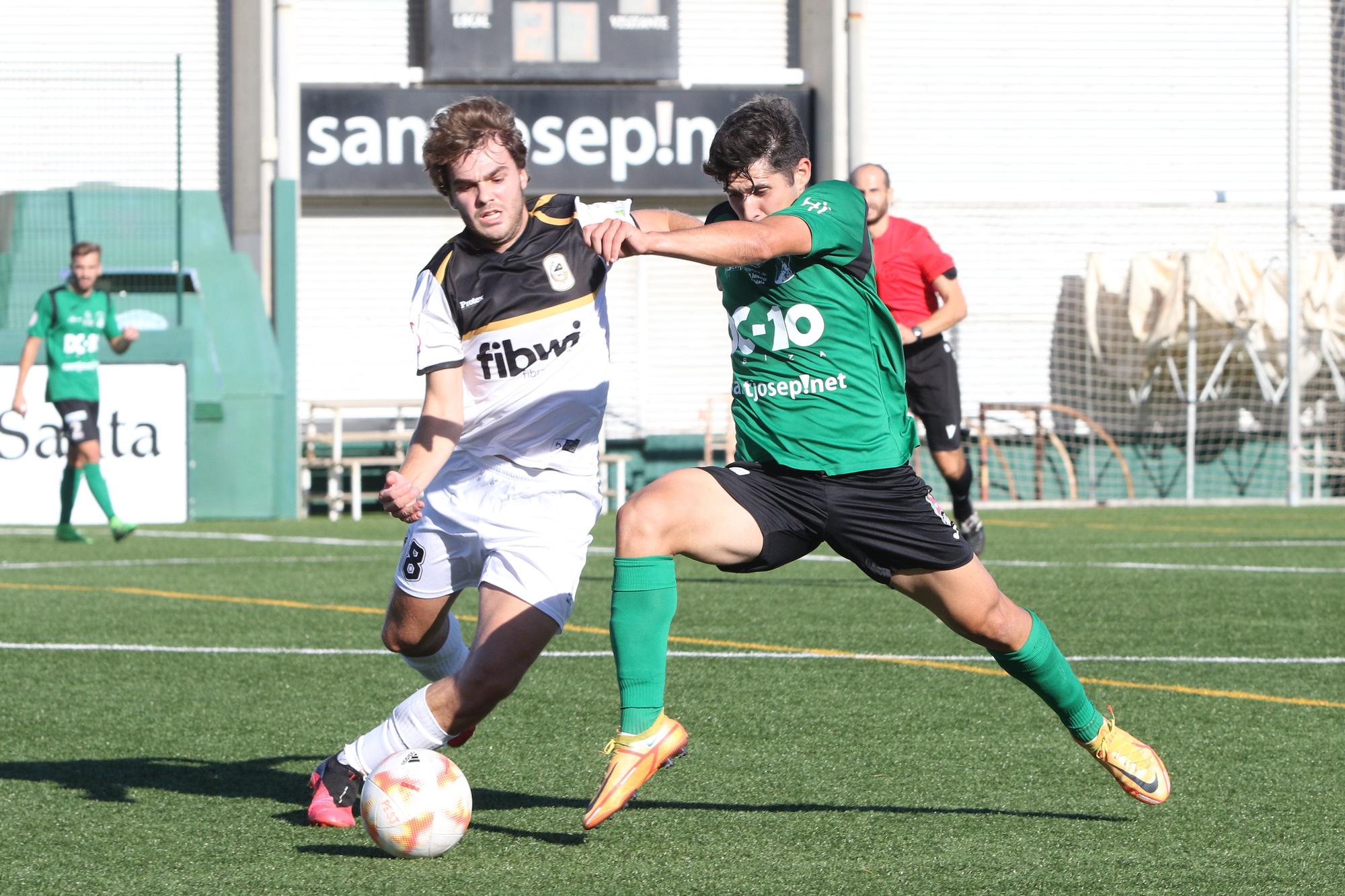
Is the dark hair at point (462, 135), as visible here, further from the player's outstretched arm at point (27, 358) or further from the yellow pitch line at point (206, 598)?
the player's outstretched arm at point (27, 358)

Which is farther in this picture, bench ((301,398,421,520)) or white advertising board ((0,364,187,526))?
bench ((301,398,421,520))

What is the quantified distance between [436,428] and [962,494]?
19.3ft

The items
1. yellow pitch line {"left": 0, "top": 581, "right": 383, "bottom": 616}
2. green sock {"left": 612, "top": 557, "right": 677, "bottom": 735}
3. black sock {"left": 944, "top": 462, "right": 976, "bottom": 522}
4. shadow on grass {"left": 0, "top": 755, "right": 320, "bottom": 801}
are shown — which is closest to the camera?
green sock {"left": 612, "top": 557, "right": 677, "bottom": 735}

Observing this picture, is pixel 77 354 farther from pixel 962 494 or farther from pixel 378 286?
pixel 378 286

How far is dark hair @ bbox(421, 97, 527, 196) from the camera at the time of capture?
396cm

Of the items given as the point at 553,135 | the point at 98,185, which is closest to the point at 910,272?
the point at 553,135

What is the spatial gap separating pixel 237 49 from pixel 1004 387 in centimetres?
882

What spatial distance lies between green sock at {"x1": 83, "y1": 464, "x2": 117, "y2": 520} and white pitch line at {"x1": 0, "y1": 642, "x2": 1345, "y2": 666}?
5513 millimetres

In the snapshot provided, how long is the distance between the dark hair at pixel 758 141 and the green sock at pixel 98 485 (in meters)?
9.33

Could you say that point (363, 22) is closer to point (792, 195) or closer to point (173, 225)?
point (173, 225)

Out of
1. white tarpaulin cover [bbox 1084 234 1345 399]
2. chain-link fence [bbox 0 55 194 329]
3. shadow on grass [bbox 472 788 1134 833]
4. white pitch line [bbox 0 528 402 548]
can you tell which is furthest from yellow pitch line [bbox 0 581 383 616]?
white tarpaulin cover [bbox 1084 234 1345 399]

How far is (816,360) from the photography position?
416 cm

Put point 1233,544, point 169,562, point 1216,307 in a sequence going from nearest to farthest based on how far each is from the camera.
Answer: point 169,562 < point 1233,544 < point 1216,307

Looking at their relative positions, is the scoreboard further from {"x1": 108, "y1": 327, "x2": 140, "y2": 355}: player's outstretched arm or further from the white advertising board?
{"x1": 108, "y1": 327, "x2": 140, "y2": 355}: player's outstretched arm
